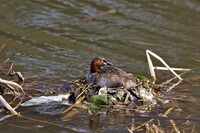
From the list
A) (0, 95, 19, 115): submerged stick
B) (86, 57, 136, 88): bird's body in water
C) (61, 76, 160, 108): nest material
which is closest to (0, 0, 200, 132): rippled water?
(61, 76, 160, 108): nest material

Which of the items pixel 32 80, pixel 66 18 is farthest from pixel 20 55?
pixel 66 18

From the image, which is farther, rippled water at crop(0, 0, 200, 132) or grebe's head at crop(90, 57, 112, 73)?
rippled water at crop(0, 0, 200, 132)

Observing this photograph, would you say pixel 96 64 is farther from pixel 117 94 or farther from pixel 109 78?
pixel 117 94

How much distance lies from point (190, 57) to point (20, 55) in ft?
8.45

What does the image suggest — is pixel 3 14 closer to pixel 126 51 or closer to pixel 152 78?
pixel 126 51

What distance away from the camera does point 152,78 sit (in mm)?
7930

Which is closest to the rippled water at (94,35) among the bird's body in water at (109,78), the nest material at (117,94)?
the nest material at (117,94)

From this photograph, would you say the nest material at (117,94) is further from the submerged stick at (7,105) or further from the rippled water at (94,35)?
the submerged stick at (7,105)

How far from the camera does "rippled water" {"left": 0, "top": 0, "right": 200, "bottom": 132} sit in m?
8.92

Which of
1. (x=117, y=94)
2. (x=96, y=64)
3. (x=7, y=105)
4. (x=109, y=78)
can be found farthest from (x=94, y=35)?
(x=7, y=105)

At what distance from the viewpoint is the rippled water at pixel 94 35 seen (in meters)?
8.92

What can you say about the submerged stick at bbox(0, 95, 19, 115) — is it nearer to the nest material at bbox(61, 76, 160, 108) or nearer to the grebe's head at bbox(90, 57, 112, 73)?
the nest material at bbox(61, 76, 160, 108)

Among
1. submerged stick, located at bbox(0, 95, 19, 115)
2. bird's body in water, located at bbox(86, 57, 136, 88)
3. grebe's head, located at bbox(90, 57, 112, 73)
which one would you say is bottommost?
submerged stick, located at bbox(0, 95, 19, 115)

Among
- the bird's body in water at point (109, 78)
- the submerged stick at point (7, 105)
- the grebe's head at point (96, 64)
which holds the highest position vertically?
the grebe's head at point (96, 64)
